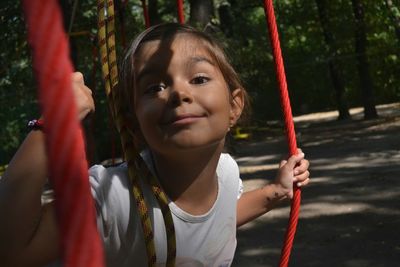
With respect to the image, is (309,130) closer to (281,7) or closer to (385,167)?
(281,7)

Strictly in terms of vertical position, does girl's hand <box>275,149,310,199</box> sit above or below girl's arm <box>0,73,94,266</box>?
below

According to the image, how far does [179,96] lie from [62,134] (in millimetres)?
721

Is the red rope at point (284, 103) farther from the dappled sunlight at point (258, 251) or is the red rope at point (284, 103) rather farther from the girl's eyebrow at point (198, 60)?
the dappled sunlight at point (258, 251)

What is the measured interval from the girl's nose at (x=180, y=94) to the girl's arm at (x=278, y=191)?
0.44 m

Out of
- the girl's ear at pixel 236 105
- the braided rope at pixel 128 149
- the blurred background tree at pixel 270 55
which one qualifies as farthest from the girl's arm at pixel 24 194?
the blurred background tree at pixel 270 55

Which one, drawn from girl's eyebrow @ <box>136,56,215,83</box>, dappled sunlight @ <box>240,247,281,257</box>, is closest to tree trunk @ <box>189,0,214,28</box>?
dappled sunlight @ <box>240,247,281,257</box>

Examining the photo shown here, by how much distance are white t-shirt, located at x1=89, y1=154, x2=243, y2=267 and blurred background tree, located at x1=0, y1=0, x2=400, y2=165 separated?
18.0 ft

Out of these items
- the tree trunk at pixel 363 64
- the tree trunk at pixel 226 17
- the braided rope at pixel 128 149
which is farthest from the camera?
the tree trunk at pixel 226 17

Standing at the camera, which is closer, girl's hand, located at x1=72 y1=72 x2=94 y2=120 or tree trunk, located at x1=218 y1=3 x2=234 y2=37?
girl's hand, located at x1=72 y1=72 x2=94 y2=120

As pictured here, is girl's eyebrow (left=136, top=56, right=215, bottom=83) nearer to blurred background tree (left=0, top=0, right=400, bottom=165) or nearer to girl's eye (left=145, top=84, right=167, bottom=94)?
girl's eye (left=145, top=84, right=167, bottom=94)

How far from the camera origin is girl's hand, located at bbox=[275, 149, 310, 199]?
1481 mm

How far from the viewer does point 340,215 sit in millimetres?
3930

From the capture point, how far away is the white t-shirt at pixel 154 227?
115cm

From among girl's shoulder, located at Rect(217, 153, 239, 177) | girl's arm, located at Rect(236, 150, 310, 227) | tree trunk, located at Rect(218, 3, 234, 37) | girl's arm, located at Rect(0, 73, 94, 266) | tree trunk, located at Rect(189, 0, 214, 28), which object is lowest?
girl's arm, located at Rect(236, 150, 310, 227)
